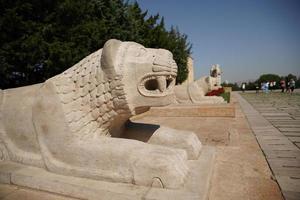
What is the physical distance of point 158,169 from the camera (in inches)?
75.3

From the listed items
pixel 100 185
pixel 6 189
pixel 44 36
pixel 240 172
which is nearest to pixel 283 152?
pixel 240 172

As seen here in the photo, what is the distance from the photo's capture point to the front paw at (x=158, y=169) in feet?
6.22

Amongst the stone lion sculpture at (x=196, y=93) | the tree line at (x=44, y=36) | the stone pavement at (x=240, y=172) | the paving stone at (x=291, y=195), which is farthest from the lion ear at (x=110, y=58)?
the stone lion sculpture at (x=196, y=93)

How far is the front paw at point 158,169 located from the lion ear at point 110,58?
32.7 inches

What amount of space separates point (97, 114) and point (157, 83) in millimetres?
720

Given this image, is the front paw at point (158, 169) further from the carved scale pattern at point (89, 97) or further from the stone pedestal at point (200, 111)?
the stone pedestal at point (200, 111)

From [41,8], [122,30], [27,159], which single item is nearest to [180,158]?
[27,159]

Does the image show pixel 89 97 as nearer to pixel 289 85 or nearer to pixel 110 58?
pixel 110 58

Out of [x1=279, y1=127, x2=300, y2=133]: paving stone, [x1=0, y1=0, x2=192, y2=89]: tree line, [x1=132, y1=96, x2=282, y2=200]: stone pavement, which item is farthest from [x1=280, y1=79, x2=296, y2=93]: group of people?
[x1=132, y1=96, x2=282, y2=200]: stone pavement

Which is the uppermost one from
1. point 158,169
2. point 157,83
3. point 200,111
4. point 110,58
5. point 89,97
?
point 110,58

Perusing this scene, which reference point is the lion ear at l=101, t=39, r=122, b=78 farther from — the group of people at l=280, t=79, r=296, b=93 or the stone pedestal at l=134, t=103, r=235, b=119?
the group of people at l=280, t=79, r=296, b=93

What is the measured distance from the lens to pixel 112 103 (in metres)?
2.31

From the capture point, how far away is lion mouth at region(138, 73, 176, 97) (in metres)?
2.27

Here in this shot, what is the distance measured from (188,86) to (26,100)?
7204 millimetres
